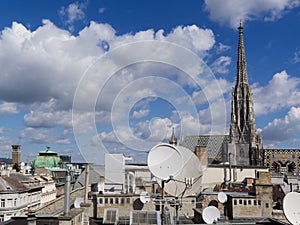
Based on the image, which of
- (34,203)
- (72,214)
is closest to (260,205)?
(72,214)

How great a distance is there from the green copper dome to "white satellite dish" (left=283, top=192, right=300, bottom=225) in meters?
80.4

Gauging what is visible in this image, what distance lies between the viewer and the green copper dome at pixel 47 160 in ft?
310

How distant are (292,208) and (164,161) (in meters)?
8.19

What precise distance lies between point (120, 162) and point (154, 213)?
22251 mm

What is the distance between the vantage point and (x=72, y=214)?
16219mm

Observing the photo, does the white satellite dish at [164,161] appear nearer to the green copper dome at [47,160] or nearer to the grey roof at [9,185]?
the grey roof at [9,185]

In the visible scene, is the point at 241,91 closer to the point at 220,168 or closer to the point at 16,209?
the point at 220,168

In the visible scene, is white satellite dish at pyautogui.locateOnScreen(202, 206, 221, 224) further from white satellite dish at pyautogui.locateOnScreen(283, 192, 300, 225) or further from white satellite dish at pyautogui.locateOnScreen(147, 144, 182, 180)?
white satellite dish at pyautogui.locateOnScreen(283, 192, 300, 225)

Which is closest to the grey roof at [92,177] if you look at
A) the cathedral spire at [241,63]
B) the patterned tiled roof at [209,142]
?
the patterned tiled roof at [209,142]

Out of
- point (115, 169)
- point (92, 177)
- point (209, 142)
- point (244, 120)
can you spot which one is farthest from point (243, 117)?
point (115, 169)

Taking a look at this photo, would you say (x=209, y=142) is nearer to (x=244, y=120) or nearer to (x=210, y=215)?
(x=244, y=120)

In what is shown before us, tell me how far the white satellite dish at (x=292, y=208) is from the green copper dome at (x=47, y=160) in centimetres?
8044

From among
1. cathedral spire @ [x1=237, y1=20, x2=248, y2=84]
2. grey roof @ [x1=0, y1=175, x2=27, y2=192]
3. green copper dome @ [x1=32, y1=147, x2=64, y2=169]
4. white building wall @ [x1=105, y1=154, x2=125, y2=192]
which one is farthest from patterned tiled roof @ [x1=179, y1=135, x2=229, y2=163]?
white building wall @ [x1=105, y1=154, x2=125, y2=192]

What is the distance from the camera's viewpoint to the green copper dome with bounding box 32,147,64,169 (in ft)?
310
